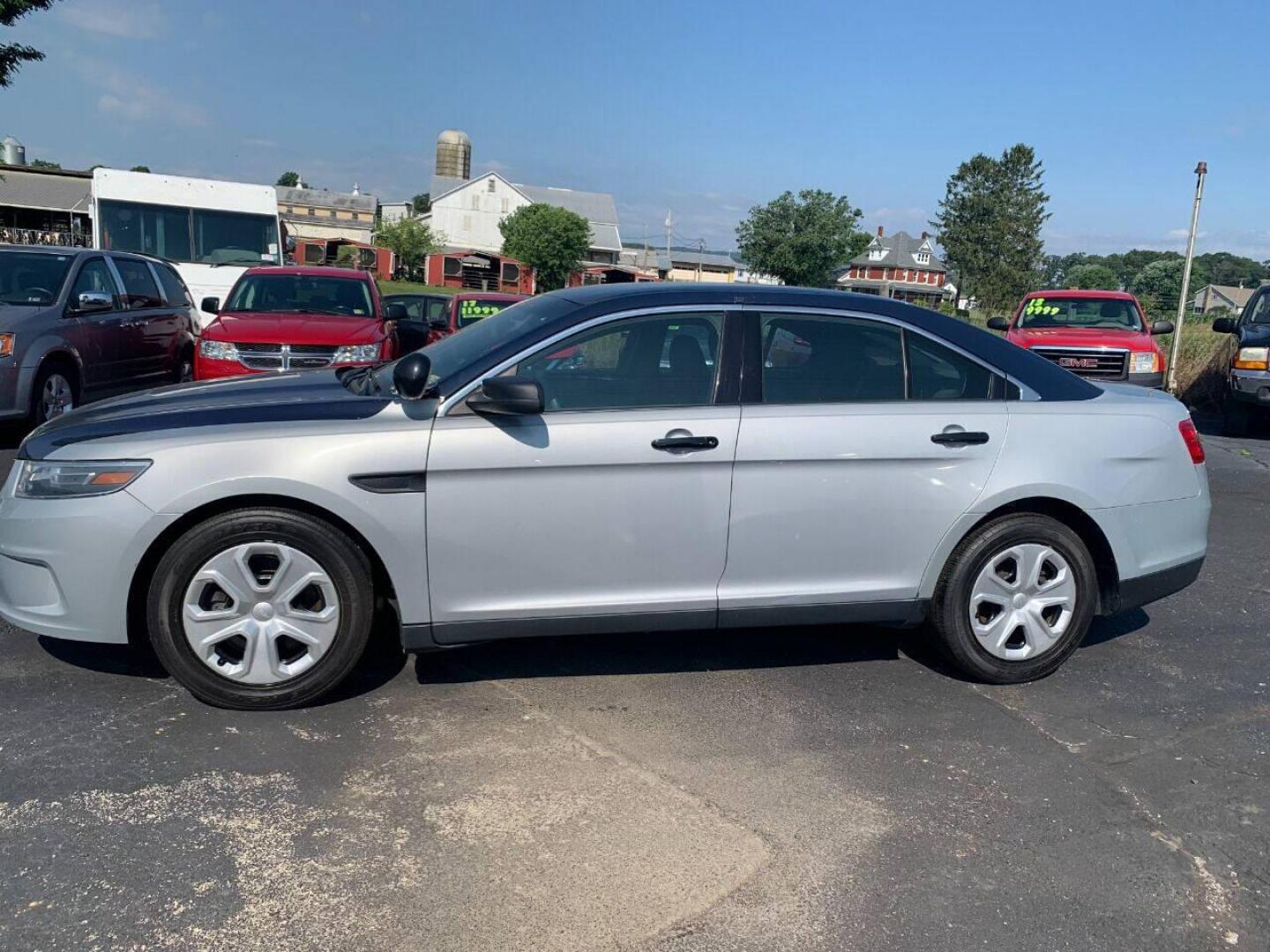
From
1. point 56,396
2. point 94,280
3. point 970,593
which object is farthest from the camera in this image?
point 94,280

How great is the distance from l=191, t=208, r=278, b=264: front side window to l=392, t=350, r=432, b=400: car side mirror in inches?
454

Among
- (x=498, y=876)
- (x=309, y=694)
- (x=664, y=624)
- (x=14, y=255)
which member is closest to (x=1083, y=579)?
(x=664, y=624)

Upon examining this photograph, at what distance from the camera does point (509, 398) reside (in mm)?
3830

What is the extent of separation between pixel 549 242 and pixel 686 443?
73729 mm

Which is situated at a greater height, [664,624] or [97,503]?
[97,503]

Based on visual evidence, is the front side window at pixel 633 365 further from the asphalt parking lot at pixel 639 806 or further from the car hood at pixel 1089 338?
the car hood at pixel 1089 338

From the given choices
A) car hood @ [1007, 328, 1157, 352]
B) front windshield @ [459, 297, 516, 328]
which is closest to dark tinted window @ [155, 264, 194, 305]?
front windshield @ [459, 297, 516, 328]

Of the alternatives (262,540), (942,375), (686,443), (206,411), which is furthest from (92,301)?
(942,375)

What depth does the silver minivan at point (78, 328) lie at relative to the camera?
8430mm

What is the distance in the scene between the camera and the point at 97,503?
3.76 meters

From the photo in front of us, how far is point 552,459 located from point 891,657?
6.63ft

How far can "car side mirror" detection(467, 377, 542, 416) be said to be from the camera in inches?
151

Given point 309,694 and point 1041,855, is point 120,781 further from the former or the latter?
point 1041,855

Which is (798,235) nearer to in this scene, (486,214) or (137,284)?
(486,214)
